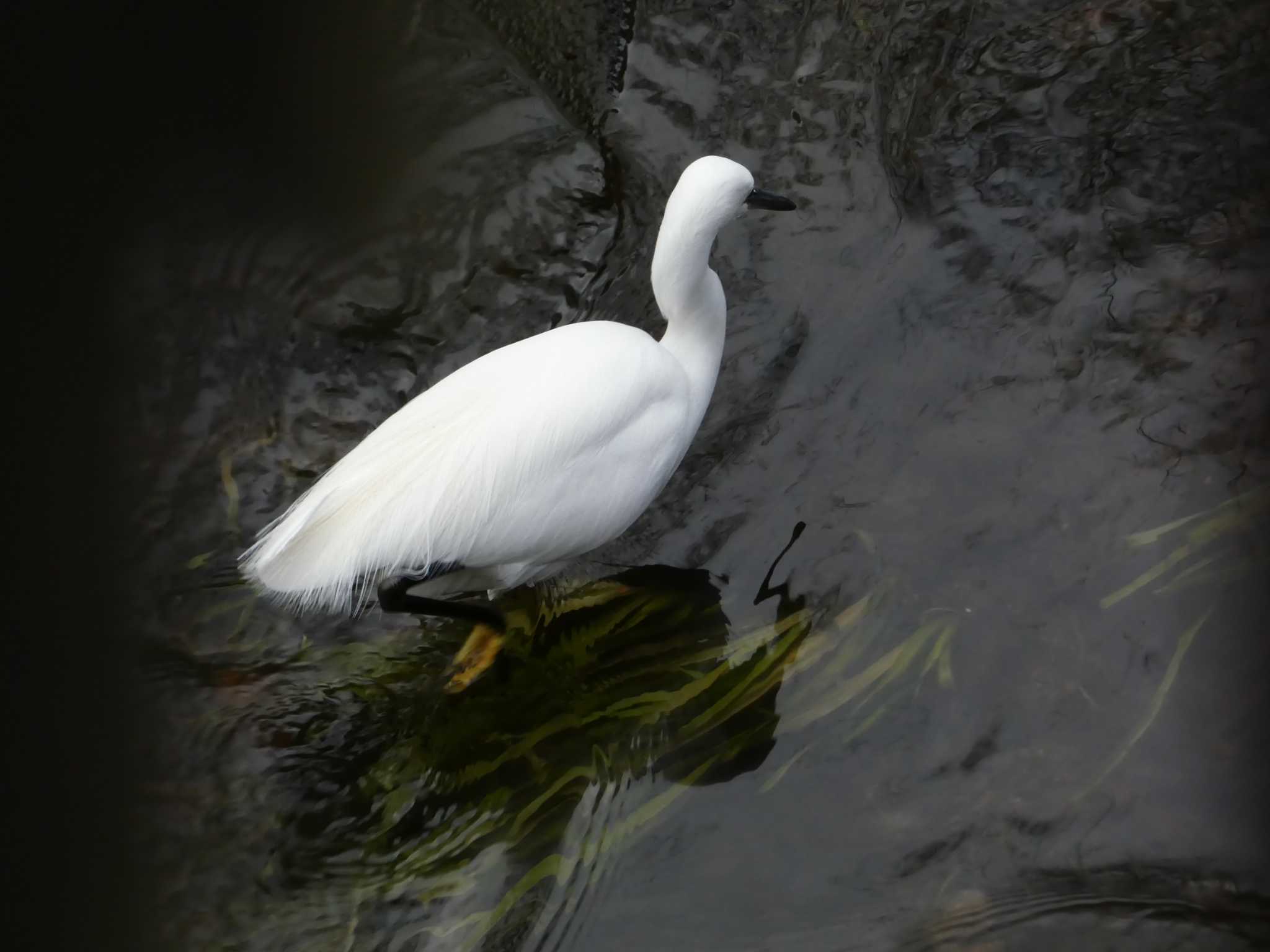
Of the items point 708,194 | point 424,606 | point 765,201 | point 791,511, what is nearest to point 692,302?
point 708,194

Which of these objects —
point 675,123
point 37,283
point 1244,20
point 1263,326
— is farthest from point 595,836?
point 1244,20

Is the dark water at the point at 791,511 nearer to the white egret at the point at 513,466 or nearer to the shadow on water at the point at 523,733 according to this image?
the shadow on water at the point at 523,733

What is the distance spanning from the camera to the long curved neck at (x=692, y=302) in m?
2.85

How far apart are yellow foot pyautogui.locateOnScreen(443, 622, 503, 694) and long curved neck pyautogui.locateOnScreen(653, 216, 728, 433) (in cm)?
67

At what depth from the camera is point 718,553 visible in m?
2.95

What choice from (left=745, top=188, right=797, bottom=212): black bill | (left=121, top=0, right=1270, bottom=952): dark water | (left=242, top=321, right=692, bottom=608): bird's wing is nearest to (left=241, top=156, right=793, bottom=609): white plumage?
(left=242, top=321, right=692, bottom=608): bird's wing

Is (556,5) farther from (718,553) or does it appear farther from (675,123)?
(718,553)

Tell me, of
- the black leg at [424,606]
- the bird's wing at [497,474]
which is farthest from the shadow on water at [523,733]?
the bird's wing at [497,474]

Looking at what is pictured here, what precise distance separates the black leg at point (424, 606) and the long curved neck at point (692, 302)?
0.64 metres

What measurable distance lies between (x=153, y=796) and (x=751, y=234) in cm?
211

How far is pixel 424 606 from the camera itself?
8.96 feet

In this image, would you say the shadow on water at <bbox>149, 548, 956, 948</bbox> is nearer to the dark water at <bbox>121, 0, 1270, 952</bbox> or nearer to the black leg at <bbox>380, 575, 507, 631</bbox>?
the dark water at <bbox>121, 0, 1270, 952</bbox>

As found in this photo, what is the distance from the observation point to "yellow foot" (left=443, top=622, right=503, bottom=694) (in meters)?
2.83

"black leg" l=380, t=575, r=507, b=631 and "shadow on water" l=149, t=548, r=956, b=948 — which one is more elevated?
"black leg" l=380, t=575, r=507, b=631
